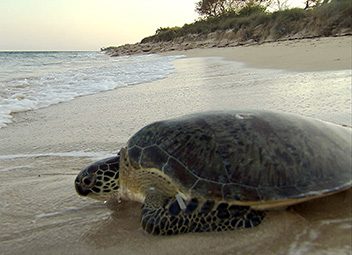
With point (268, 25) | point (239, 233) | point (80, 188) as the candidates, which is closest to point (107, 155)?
point (80, 188)

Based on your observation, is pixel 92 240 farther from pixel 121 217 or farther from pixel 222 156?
pixel 222 156

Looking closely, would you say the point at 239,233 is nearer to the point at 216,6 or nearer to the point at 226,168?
the point at 226,168

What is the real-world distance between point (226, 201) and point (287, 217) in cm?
31

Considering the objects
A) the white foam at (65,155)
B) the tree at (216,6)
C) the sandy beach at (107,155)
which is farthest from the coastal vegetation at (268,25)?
the white foam at (65,155)

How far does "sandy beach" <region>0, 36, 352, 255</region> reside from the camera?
1739mm

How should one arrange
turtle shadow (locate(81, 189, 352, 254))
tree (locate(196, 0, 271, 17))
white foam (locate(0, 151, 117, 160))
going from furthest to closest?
tree (locate(196, 0, 271, 17)) → white foam (locate(0, 151, 117, 160)) → turtle shadow (locate(81, 189, 352, 254))

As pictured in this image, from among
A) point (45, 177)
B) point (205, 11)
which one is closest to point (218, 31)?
point (205, 11)

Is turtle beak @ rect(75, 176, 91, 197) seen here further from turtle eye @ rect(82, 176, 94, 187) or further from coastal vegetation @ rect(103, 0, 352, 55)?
coastal vegetation @ rect(103, 0, 352, 55)

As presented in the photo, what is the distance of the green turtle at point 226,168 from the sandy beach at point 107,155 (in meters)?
0.10

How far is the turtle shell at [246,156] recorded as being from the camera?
1793 millimetres

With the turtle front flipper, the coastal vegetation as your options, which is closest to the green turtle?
the turtle front flipper

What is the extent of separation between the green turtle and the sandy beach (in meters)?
0.10

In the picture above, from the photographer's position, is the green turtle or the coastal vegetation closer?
the green turtle

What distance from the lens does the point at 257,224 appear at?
1808 millimetres
